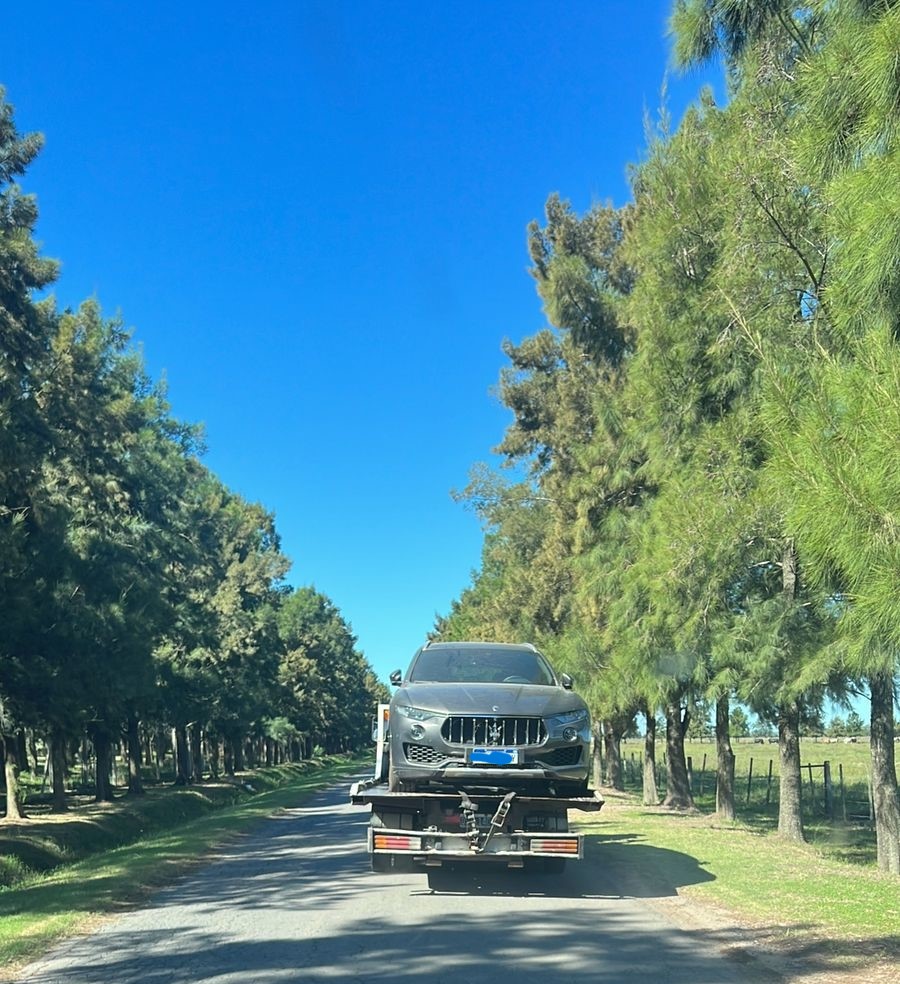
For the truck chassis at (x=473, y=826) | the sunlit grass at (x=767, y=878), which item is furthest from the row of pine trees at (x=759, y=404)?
the truck chassis at (x=473, y=826)

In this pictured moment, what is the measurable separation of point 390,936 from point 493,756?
85.3 inches

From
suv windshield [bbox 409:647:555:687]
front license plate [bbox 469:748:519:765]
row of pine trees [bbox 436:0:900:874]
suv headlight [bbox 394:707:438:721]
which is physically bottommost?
front license plate [bbox 469:748:519:765]

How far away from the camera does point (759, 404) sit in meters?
12.8

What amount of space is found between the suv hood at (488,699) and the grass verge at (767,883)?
2.27 meters

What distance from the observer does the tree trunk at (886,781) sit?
13180 millimetres

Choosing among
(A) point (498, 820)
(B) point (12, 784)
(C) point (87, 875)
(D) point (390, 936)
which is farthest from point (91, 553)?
(D) point (390, 936)

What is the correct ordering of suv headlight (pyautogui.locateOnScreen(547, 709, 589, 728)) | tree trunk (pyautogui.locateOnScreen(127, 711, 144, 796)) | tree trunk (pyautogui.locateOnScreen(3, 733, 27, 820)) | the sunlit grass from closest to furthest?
the sunlit grass → suv headlight (pyautogui.locateOnScreen(547, 709, 589, 728)) → tree trunk (pyautogui.locateOnScreen(3, 733, 27, 820)) → tree trunk (pyautogui.locateOnScreen(127, 711, 144, 796))

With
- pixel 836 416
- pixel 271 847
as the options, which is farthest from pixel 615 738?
pixel 836 416

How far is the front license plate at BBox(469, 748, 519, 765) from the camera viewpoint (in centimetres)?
963

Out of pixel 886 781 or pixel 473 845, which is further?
pixel 886 781

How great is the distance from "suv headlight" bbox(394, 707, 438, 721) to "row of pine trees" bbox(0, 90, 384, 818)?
971 cm

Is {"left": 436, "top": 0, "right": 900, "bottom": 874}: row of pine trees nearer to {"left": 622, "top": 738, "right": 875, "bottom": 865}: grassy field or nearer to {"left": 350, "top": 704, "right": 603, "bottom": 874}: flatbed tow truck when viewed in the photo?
{"left": 622, "top": 738, "right": 875, "bottom": 865}: grassy field

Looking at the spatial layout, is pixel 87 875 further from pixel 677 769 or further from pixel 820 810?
pixel 820 810

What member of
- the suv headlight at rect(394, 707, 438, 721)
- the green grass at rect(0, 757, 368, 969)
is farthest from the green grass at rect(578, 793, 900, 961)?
the green grass at rect(0, 757, 368, 969)
